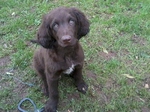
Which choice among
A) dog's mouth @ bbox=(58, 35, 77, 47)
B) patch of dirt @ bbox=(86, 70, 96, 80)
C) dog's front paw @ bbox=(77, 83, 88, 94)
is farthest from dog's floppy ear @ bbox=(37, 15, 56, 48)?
patch of dirt @ bbox=(86, 70, 96, 80)

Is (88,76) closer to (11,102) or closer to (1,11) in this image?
(11,102)

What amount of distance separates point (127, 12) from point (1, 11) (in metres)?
2.32

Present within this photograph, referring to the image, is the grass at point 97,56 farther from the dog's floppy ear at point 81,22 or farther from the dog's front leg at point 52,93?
the dog's floppy ear at point 81,22

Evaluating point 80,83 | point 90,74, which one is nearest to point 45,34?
point 80,83

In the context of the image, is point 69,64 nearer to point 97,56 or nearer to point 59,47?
point 59,47

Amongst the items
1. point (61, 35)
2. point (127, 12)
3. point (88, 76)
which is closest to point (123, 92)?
point (88, 76)

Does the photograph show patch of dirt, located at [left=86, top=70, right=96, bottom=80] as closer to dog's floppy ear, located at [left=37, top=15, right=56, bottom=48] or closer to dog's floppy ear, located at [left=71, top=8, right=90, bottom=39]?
dog's floppy ear, located at [left=71, top=8, right=90, bottom=39]

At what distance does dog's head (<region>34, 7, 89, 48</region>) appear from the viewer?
2911 millimetres

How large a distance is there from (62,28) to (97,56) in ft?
5.27

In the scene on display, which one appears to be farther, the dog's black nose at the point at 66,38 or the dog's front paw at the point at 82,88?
the dog's front paw at the point at 82,88

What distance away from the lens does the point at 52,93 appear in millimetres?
3553

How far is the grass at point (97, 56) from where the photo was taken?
3812mm

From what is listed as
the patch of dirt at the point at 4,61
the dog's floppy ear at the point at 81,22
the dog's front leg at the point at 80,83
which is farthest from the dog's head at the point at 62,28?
the patch of dirt at the point at 4,61

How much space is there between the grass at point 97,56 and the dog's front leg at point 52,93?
0.50 ft
